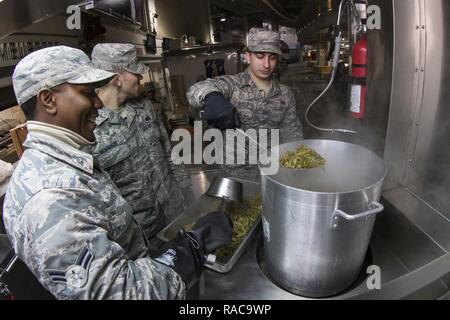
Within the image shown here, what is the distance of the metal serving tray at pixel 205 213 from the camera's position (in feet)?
2.77

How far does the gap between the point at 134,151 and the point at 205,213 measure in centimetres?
56

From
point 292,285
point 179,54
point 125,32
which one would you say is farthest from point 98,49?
point 179,54

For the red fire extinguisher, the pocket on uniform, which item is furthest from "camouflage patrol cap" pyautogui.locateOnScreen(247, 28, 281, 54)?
the pocket on uniform

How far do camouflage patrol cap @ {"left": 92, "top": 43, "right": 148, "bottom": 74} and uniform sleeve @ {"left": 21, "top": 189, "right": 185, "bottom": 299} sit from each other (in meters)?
1.01

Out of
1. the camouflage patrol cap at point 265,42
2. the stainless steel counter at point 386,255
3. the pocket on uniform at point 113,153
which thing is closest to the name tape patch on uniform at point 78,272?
the stainless steel counter at point 386,255

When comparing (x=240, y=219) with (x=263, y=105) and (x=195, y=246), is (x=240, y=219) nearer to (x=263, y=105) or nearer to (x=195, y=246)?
(x=195, y=246)

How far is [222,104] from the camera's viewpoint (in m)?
1.13

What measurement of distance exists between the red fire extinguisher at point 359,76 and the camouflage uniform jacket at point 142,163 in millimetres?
1052

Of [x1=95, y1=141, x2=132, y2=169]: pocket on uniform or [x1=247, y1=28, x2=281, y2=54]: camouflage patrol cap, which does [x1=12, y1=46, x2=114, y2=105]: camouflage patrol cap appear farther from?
[x1=247, y1=28, x2=281, y2=54]: camouflage patrol cap

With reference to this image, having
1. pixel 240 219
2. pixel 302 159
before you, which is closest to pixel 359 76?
pixel 302 159

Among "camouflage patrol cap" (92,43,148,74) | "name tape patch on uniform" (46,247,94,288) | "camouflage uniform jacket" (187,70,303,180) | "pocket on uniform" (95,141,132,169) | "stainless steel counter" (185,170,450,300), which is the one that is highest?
"camouflage patrol cap" (92,43,148,74)

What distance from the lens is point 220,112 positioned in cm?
110

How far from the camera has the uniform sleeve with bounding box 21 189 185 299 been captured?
0.53 metres
